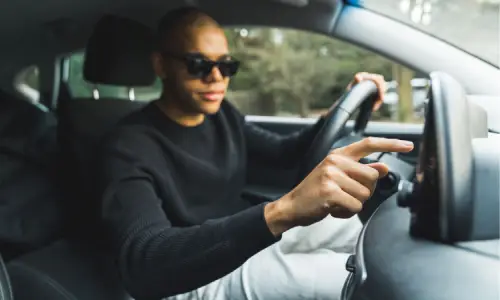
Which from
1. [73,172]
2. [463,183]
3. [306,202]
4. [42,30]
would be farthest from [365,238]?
[42,30]

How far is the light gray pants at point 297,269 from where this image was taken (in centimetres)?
157

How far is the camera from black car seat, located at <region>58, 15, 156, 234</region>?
209 centimetres

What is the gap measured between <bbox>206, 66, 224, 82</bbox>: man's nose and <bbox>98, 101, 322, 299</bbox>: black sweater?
0.16 m

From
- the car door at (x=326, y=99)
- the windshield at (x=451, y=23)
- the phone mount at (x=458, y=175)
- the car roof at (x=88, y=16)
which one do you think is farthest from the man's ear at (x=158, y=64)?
the phone mount at (x=458, y=175)

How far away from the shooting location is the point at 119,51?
2.21 metres

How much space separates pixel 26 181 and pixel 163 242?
29.4 inches

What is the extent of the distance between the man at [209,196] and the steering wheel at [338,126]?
0.07m

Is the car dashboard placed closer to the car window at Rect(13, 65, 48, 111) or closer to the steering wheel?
the steering wheel

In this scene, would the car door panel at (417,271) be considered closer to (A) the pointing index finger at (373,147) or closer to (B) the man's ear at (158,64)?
(A) the pointing index finger at (373,147)

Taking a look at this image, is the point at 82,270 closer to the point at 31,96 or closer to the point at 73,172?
the point at 73,172

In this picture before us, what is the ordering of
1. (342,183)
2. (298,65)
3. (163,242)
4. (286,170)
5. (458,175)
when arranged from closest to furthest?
1. (458,175)
2. (342,183)
3. (163,242)
4. (286,170)
5. (298,65)

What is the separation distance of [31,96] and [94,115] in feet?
2.73

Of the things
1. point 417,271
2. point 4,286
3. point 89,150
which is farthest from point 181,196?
point 417,271

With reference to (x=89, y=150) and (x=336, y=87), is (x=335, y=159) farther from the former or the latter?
(x=336, y=87)
